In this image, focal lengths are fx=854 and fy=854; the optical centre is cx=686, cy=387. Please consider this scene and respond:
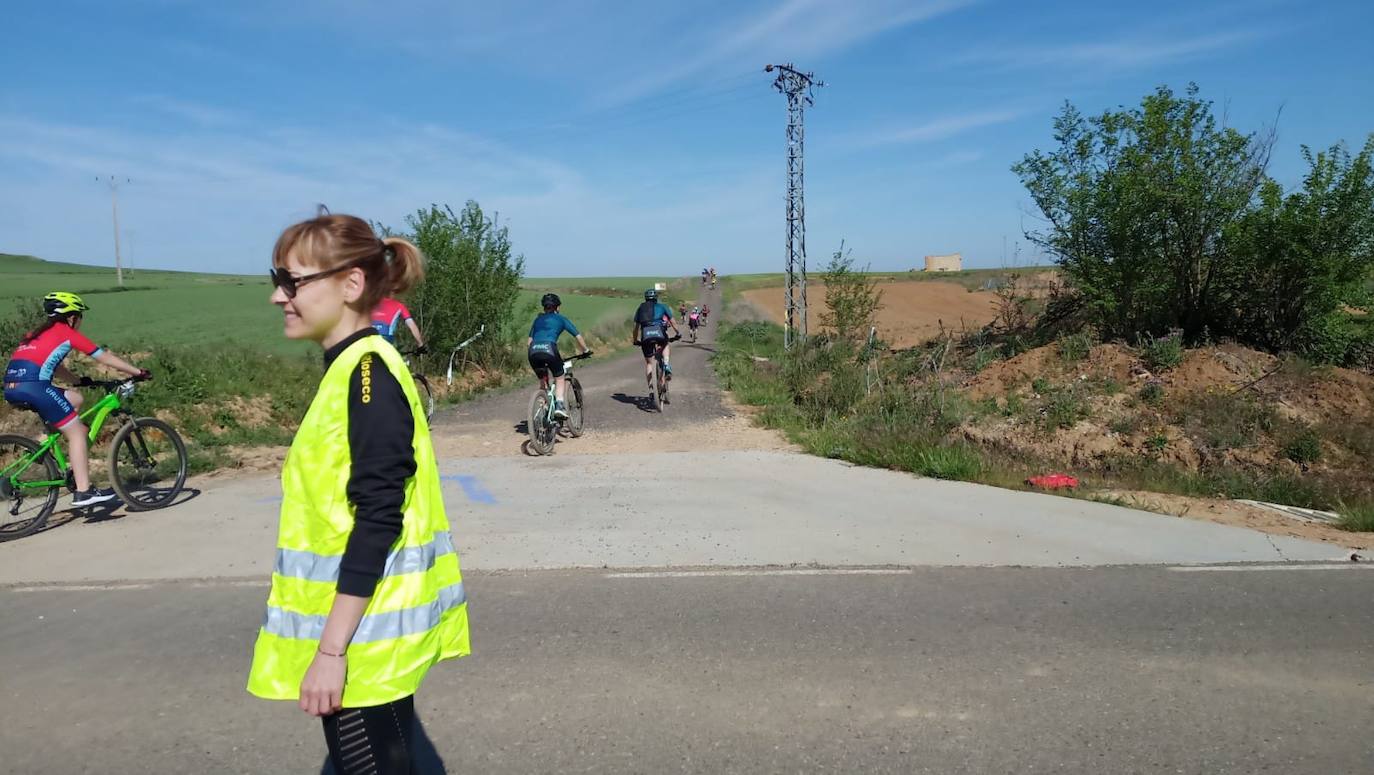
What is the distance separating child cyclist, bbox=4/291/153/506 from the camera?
6734 millimetres

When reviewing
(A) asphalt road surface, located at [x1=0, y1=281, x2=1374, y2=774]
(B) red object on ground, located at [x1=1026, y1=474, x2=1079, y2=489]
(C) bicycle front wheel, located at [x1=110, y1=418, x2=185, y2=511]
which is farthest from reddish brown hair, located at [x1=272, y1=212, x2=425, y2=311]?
(B) red object on ground, located at [x1=1026, y1=474, x2=1079, y2=489]

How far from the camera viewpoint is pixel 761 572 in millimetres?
5777

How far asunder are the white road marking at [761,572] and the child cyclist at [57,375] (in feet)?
15.3

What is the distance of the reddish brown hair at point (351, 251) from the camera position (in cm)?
198

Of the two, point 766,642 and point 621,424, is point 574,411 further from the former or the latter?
point 766,642

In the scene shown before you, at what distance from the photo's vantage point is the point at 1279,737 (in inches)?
137

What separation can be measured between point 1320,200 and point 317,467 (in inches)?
591

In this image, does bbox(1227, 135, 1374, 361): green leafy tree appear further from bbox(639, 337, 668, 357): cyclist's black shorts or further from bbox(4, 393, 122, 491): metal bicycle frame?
bbox(4, 393, 122, 491): metal bicycle frame

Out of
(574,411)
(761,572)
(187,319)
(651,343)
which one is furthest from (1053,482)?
(187,319)

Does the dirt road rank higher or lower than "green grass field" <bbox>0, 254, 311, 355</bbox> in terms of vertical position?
lower

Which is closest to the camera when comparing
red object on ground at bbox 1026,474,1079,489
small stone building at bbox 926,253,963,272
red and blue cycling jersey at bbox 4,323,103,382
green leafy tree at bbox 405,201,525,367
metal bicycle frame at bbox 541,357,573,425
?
red and blue cycling jersey at bbox 4,323,103,382

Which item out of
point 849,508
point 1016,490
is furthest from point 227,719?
point 1016,490

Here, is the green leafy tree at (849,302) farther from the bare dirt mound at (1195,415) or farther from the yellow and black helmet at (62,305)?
the yellow and black helmet at (62,305)

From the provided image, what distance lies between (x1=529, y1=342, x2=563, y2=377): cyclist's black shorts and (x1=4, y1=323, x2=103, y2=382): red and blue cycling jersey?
4771mm
